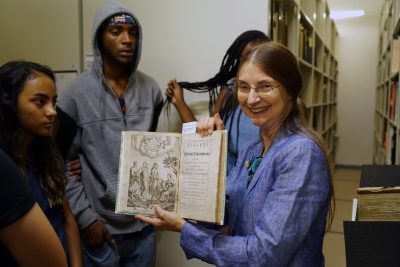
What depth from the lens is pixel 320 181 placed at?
0.85m

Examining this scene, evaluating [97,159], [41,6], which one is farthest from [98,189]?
[41,6]

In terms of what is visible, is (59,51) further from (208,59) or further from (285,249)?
(285,249)

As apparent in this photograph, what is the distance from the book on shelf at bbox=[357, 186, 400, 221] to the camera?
853 mm

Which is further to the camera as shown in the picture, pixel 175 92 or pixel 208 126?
pixel 175 92

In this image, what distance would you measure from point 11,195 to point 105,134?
87cm

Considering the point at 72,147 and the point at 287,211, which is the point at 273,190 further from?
the point at 72,147

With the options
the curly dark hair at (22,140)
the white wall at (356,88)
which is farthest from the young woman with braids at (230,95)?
the white wall at (356,88)

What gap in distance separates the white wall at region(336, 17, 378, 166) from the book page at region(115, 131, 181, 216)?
6.55m

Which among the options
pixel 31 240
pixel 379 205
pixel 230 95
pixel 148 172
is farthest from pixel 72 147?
pixel 379 205

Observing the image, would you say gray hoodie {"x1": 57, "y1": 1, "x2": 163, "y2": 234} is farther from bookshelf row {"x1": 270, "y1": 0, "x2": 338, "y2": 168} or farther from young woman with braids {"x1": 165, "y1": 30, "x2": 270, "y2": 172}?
bookshelf row {"x1": 270, "y1": 0, "x2": 338, "y2": 168}

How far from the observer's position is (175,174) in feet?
3.40

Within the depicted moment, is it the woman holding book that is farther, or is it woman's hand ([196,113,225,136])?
woman's hand ([196,113,225,136])

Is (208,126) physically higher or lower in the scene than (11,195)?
higher

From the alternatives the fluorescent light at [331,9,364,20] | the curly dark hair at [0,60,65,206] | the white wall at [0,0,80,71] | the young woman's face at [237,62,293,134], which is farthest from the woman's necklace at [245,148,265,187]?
the fluorescent light at [331,9,364,20]
